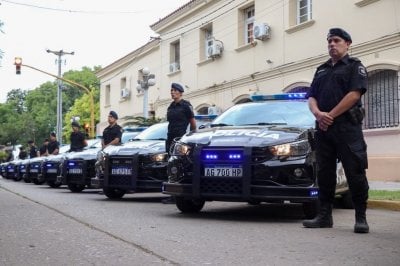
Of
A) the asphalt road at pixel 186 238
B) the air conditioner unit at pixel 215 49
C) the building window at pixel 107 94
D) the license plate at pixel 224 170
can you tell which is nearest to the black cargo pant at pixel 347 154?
the asphalt road at pixel 186 238

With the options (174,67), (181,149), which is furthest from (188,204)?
(174,67)

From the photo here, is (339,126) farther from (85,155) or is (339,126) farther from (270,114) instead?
(85,155)

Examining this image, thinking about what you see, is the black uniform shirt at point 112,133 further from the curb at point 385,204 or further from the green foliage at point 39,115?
the green foliage at point 39,115

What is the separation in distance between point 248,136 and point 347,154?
1256 millimetres

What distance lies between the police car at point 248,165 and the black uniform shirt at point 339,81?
0.64 m

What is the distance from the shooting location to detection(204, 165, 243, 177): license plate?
21.4ft

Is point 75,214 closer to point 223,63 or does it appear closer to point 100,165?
point 100,165

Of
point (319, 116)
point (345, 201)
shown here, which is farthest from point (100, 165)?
point (319, 116)

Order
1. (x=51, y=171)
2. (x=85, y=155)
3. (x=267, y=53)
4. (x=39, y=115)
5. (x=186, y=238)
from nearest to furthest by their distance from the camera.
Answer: (x=186, y=238) → (x=85, y=155) → (x=51, y=171) → (x=267, y=53) → (x=39, y=115)

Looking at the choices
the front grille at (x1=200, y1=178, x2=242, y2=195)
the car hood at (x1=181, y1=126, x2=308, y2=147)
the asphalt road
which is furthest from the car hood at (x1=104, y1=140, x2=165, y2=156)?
the front grille at (x1=200, y1=178, x2=242, y2=195)

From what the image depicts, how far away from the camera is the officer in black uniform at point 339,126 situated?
5.87 meters

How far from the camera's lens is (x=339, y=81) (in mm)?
6020

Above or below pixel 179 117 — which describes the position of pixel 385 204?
below

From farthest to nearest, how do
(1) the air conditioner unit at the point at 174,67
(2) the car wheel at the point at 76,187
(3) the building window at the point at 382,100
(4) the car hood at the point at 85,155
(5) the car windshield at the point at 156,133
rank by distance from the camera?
(1) the air conditioner unit at the point at 174,67 → (3) the building window at the point at 382,100 → (2) the car wheel at the point at 76,187 → (4) the car hood at the point at 85,155 → (5) the car windshield at the point at 156,133
